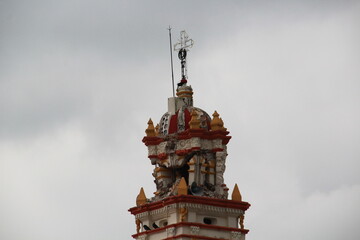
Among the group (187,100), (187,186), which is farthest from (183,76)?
(187,186)

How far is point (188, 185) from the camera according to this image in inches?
4003

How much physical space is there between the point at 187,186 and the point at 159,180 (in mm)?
2901

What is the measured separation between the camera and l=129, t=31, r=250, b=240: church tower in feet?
330

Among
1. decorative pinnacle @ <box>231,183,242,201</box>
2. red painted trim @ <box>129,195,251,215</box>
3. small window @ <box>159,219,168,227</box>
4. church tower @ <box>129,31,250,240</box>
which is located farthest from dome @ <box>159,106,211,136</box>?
small window @ <box>159,219,168,227</box>

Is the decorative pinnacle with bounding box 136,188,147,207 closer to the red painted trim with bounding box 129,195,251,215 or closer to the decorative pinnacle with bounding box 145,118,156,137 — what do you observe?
the red painted trim with bounding box 129,195,251,215

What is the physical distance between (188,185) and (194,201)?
1.66 meters

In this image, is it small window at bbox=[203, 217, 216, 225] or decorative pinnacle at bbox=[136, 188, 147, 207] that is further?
decorative pinnacle at bbox=[136, 188, 147, 207]

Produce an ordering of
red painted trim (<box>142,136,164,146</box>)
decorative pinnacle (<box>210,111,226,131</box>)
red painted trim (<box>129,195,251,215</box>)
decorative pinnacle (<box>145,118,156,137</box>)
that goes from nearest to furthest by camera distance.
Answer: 1. red painted trim (<box>129,195,251,215</box>)
2. decorative pinnacle (<box>210,111,226,131</box>)
3. red painted trim (<box>142,136,164,146</box>)
4. decorative pinnacle (<box>145,118,156,137</box>)

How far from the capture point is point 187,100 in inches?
4168

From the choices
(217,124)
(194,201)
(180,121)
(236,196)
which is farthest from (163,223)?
(217,124)

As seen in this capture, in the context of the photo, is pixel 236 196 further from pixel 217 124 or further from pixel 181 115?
pixel 181 115

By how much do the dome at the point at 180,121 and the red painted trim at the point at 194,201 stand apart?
504cm

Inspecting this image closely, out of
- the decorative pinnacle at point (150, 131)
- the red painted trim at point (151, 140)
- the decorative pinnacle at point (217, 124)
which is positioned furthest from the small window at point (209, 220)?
the decorative pinnacle at point (150, 131)

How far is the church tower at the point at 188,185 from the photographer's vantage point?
3954 inches
